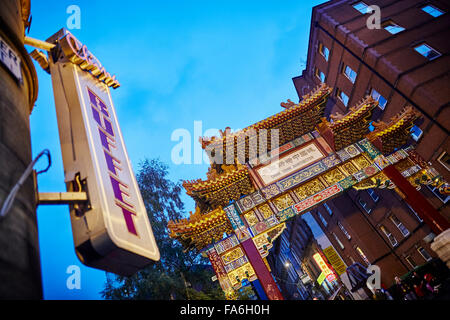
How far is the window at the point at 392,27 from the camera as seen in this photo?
57.9 feet

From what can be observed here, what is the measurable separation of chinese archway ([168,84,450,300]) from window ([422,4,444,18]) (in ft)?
27.6

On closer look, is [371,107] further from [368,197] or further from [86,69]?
[86,69]

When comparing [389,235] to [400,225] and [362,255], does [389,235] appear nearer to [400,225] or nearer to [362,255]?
[400,225]

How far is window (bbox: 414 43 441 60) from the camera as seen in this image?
15633 mm

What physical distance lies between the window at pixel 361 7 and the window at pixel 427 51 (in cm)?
536

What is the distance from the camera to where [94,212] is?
223 inches

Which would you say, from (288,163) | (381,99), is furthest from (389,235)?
(288,163)

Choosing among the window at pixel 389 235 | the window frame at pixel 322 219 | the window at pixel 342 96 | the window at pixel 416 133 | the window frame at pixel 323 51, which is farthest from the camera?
the window frame at pixel 322 219

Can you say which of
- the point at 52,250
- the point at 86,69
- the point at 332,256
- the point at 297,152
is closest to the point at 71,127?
the point at 86,69

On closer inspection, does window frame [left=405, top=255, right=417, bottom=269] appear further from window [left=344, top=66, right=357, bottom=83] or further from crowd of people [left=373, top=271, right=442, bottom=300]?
window [left=344, top=66, right=357, bottom=83]

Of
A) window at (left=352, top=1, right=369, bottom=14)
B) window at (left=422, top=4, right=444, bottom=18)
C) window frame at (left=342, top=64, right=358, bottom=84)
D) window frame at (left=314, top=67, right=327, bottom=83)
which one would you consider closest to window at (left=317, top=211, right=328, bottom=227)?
window frame at (left=314, top=67, right=327, bottom=83)

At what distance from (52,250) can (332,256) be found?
182371 millimetres

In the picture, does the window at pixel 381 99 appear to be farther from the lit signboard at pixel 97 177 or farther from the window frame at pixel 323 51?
the lit signboard at pixel 97 177

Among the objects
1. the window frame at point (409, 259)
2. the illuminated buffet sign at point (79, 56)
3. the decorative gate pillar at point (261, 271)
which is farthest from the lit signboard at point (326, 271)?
the illuminated buffet sign at point (79, 56)
